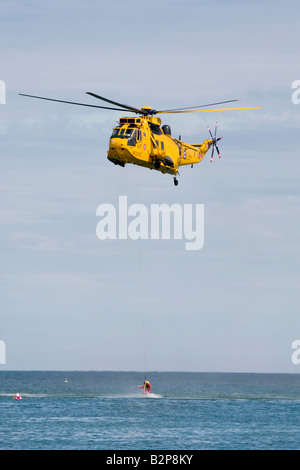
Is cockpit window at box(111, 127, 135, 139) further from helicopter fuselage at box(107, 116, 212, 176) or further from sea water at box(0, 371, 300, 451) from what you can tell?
sea water at box(0, 371, 300, 451)

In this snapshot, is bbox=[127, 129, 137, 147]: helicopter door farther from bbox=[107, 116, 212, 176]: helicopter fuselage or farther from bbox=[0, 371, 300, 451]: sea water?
bbox=[0, 371, 300, 451]: sea water

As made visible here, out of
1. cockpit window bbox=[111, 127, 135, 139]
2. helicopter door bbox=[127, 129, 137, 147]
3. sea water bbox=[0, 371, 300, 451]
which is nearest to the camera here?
helicopter door bbox=[127, 129, 137, 147]

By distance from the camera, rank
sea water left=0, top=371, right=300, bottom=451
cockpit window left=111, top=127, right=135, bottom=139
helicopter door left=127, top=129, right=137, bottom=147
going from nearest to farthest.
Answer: helicopter door left=127, top=129, right=137, bottom=147 < cockpit window left=111, top=127, right=135, bottom=139 < sea water left=0, top=371, right=300, bottom=451

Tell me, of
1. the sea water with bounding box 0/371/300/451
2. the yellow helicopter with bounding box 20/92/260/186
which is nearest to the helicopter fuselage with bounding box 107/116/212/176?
the yellow helicopter with bounding box 20/92/260/186

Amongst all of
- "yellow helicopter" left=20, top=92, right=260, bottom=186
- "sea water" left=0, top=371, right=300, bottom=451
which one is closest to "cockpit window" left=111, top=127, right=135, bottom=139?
"yellow helicopter" left=20, top=92, right=260, bottom=186

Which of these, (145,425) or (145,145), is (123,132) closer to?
(145,145)

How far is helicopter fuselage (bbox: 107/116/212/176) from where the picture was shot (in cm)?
6041

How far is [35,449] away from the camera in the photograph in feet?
216

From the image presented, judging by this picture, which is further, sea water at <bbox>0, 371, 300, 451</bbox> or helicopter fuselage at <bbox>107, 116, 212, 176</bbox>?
sea water at <bbox>0, 371, 300, 451</bbox>

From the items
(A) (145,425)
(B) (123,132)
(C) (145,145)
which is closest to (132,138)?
(B) (123,132)

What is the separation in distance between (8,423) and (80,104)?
34144 millimetres

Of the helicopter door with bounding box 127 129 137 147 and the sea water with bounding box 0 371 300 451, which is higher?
the helicopter door with bounding box 127 129 137 147
